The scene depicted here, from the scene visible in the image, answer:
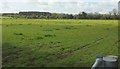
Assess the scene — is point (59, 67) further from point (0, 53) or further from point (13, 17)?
point (13, 17)

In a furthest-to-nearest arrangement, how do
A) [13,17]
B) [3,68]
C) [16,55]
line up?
1. [13,17]
2. [16,55]
3. [3,68]

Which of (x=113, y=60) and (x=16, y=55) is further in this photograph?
(x=16, y=55)

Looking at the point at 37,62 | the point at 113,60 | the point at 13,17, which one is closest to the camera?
the point at 113,60

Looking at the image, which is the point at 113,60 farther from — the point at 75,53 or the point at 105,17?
the point at 105,17

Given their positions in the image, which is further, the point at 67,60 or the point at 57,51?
the point at 57,51

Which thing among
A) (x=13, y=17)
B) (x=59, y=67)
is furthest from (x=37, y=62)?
(x=13, y=17)

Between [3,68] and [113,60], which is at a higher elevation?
[113,60]

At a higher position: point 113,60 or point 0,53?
point 113,60

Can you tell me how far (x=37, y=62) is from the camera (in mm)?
6840

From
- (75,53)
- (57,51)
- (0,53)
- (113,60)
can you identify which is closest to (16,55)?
(0,53)

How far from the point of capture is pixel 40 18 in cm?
2444

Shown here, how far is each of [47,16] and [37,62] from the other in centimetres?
1785

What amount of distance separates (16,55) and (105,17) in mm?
17415

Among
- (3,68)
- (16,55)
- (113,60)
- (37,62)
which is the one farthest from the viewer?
(16,55)
